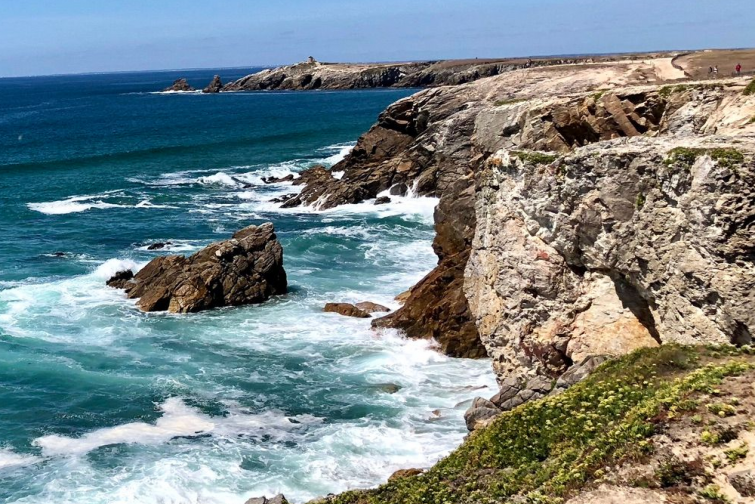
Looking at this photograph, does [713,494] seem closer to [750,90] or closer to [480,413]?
[480,413]

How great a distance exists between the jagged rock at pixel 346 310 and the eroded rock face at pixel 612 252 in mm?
9648

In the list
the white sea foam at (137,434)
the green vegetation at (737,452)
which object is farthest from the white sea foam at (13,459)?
the green vegetation at (737,452)

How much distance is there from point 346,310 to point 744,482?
65.5ft

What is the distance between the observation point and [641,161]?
46.3ft

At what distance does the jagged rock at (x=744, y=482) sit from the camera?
938cm

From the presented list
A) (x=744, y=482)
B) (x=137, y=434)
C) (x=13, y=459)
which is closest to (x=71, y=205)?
(x=137, y=434)

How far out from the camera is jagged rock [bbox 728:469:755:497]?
30.8 ft

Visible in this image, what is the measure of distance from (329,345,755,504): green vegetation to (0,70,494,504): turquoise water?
4394 mm

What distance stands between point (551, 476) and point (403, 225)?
32.4m

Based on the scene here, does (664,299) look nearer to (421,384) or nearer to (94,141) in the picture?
(421,384)

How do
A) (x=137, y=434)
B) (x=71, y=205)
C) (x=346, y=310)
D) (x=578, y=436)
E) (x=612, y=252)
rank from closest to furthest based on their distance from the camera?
(x=578, y=436), (x=612, y=252), (x=137, y=434), (x=346, y=310), (x=71, y=205)

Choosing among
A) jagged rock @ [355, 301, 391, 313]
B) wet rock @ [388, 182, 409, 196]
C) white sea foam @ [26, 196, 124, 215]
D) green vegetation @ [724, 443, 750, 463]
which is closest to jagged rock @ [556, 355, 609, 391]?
green vegetation @ [724, 443, 750, 463]

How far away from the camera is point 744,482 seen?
948 centimetres

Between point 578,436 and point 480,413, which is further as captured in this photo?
point 480,413
